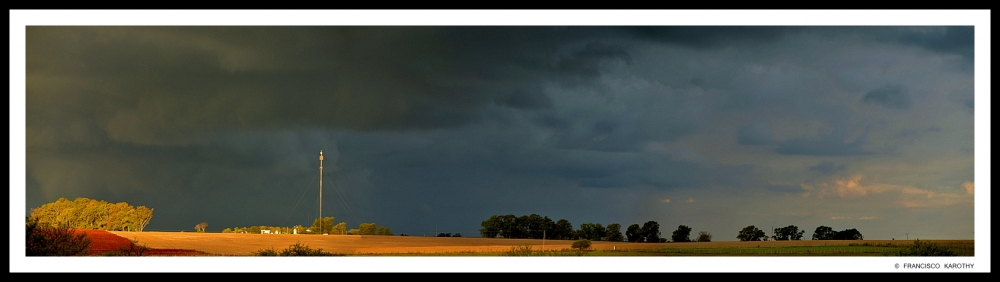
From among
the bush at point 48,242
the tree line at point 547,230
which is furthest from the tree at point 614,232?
the bush at point 48,242

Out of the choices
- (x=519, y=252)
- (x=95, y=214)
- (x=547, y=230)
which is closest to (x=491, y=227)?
(x=547, y=230)

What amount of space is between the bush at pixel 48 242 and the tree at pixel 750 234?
48.6m

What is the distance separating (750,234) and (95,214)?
53252 mm

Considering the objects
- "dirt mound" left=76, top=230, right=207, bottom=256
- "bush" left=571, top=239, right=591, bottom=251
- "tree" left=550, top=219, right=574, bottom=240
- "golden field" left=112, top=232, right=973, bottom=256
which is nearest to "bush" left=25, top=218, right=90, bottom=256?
"dirt mound" left=76, top=230, right=207, bottom=256

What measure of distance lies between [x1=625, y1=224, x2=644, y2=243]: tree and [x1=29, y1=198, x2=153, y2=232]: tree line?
1555 inches

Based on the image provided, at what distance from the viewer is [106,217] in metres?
66.3

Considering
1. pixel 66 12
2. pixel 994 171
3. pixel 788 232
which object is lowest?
pixel 788 232

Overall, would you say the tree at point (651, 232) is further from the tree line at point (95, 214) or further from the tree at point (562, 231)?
the tree line at point (95, 214)

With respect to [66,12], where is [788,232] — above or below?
below
